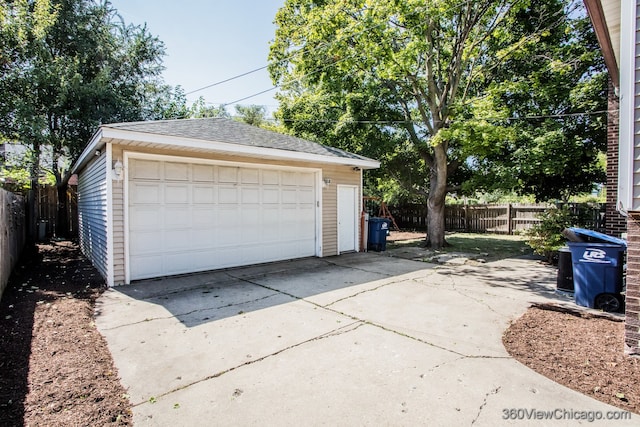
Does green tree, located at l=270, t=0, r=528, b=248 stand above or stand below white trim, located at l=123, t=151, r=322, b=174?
above

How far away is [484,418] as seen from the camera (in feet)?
7.73

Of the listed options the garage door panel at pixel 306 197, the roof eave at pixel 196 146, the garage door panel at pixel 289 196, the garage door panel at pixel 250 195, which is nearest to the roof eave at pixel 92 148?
the roof eave at pixel 196 146

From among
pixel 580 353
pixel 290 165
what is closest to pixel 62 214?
pixel 290 165

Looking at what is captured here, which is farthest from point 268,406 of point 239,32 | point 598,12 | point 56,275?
point 239,32

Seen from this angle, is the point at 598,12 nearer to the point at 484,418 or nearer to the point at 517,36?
the point at 484,418

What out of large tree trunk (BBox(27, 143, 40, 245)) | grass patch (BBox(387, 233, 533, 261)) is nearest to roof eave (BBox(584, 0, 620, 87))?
grass patch (BBox(387, 233, 533, 261))

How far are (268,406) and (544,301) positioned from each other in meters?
4.75

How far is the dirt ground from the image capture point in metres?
2.46

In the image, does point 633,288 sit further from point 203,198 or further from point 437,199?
point 437,199

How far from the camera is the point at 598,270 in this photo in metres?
4.61

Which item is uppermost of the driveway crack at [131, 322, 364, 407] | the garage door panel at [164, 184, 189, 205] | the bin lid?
the garage door panel at [164, 184, 189, 205]

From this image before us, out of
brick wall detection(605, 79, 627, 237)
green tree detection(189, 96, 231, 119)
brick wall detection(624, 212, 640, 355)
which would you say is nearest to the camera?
brick wall detection(624, 212, 640, 355)

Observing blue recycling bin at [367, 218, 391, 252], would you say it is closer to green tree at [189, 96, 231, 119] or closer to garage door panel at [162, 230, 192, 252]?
garage door panel at [162, 230, 192, 252]

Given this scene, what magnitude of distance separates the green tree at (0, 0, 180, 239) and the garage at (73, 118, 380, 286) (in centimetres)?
321
